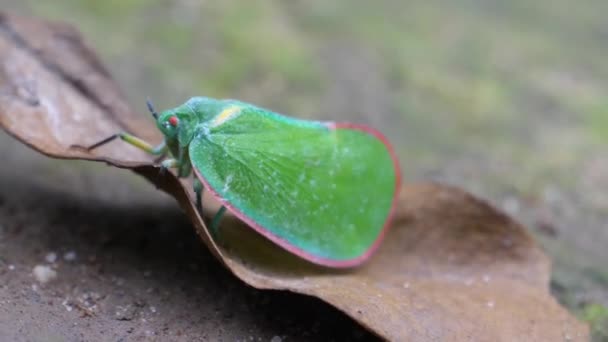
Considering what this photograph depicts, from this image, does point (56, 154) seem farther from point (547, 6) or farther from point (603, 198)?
point (547, 6)

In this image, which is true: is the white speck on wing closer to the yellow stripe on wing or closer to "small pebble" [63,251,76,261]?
the yellow stripe on wing

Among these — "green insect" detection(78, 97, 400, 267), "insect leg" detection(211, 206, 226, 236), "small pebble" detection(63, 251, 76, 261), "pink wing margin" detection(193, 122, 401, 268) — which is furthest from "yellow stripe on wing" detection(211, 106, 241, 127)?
"small pebble" detection(63, 251, 76, 261)

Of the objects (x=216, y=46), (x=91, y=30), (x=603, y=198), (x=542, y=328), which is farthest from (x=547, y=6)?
(x=542, y=328)

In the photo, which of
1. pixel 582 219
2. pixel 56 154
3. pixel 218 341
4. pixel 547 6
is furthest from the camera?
pixel 547 6

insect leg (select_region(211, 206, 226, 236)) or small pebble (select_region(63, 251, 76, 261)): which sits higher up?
insect leg (select_region(211, 206, 226, 236))

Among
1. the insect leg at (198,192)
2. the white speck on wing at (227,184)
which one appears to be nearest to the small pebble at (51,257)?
the insect leg at (198,192)

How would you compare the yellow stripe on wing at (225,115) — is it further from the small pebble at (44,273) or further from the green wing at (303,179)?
the small pebble at (44,273)
